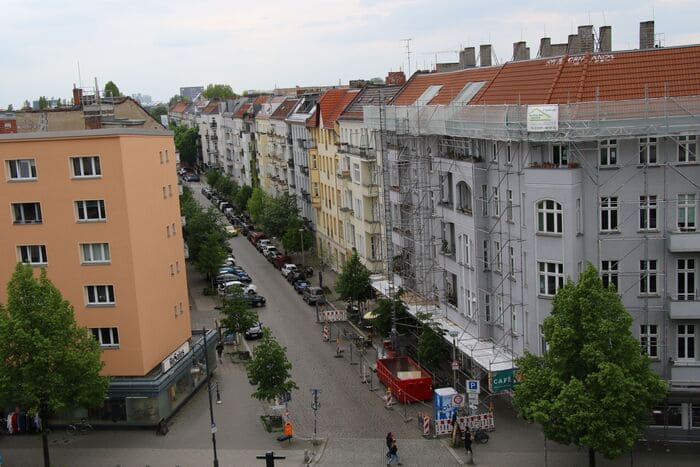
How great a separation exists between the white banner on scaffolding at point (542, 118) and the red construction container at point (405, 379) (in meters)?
14.7

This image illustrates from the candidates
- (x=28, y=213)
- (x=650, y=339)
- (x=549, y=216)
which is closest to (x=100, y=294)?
(x=28, y=213)

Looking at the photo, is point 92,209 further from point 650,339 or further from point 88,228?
point 650,339

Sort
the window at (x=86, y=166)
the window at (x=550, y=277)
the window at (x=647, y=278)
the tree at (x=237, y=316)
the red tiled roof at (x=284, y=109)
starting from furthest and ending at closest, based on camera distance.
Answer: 1. the red tiled roof at (x=284, y=109)
2. the tree at (x=237, y=316)
3. the window at (x=86, y=166)
4. the window at (x=550, y=277)
5. the window at (x=647, y=278)

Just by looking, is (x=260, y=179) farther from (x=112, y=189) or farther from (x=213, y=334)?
(x=112, y=189)

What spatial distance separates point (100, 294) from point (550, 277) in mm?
21392

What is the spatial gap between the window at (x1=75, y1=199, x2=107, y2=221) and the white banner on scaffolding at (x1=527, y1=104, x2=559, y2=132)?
805 inches

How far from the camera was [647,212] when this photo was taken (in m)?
34.1

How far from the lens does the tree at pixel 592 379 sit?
95.1 feet

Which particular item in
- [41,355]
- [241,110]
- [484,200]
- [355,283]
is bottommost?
[355,283]

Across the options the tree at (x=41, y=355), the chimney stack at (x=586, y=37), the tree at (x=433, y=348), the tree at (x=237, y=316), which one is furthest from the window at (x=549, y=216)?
the tree at (x=237, y=316)

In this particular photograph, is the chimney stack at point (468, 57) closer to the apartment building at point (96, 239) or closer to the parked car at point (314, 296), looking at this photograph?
the parked car at point (314, 296)

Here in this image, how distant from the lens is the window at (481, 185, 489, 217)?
132ft

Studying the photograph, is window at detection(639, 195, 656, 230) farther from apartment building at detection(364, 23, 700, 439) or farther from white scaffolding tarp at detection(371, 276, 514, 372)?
white scaffolding tarp at detection(371, 276, 514, 372)

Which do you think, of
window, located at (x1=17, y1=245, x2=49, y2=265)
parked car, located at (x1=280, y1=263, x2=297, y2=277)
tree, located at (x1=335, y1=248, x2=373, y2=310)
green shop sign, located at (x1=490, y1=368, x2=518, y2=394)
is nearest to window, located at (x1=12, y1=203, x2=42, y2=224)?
window, located at (x1=17, y1=245, x2=49, y2=265)
